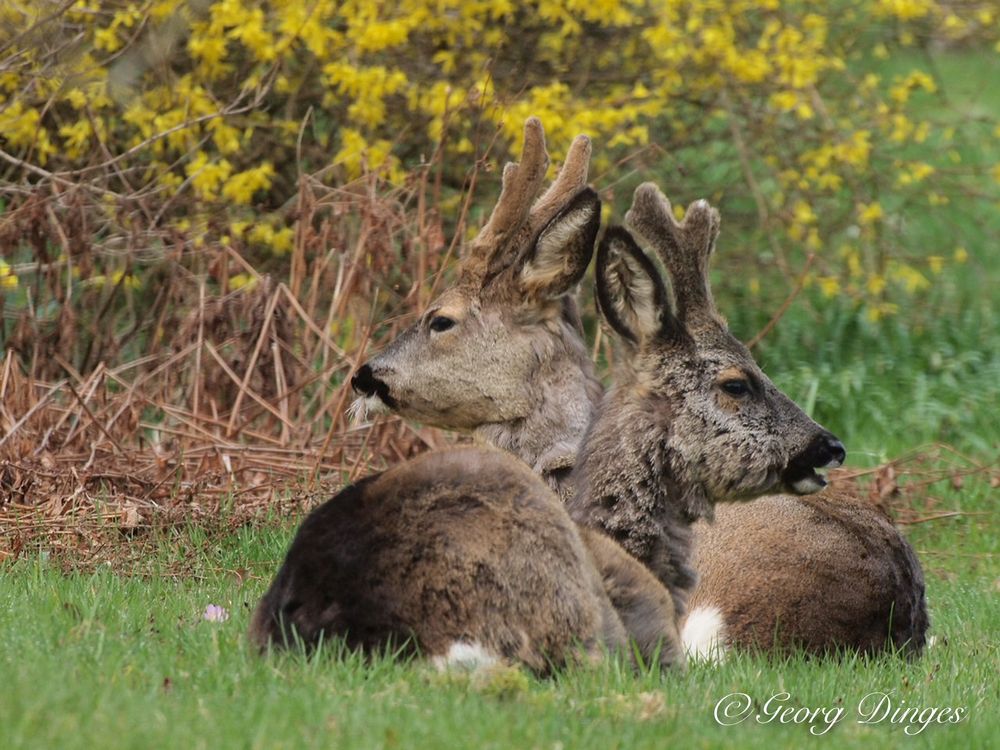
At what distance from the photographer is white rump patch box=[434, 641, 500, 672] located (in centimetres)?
436

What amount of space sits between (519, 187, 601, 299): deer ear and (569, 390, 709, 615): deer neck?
90cm

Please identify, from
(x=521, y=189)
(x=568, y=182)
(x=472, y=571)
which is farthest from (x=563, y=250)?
(x=472, y=571)

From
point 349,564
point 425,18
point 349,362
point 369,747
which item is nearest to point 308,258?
point 425,18

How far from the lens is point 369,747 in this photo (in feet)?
12.3

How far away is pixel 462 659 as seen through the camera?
14.4 ft

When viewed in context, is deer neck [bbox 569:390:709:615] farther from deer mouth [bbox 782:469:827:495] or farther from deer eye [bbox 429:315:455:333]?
deer eye [bbox 429:315:455:333]

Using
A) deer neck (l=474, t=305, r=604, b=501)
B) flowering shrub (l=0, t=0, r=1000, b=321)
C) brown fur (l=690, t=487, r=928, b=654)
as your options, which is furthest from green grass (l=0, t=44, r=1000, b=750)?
flowering shrub (l=0, t=0, r=1000, b=321)

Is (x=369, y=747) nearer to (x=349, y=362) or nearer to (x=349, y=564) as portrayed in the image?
(x=349, y=564)

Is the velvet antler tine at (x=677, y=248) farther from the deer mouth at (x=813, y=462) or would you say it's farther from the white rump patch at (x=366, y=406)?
the white rump patch at (x=366, y=406)

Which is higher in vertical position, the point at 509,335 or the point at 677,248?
the point at 677,248

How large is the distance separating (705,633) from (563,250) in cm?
163

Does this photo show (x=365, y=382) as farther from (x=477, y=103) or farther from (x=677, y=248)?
(x=477, y=103)

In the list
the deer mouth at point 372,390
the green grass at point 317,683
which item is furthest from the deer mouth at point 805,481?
the deer mouth at point 372,390

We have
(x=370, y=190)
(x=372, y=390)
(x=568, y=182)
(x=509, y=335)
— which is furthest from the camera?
(x=370, y=190)
